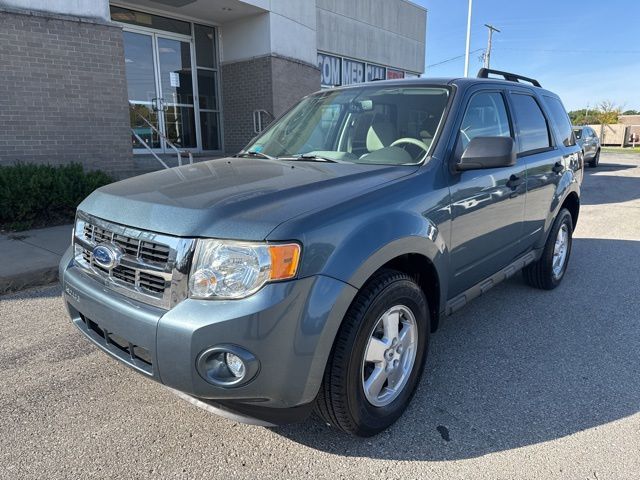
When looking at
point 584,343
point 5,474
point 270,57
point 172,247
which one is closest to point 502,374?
point 584,343

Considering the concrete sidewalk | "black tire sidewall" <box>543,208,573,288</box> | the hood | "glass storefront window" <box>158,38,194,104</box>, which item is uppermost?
"glass storefront window" <box>158,38,194,104</box>

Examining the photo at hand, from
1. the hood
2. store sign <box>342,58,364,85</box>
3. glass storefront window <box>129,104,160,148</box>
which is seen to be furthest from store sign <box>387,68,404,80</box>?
the hood

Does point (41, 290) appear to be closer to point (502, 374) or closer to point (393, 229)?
point (393, 229)

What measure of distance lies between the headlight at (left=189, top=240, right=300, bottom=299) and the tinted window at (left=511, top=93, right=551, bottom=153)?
270 cm

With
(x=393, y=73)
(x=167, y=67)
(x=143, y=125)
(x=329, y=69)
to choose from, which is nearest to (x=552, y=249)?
(x=143, y=125)

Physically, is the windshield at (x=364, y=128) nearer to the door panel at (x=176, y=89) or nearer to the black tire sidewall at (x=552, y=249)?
the black tire sidewall at (x=552, y=249)

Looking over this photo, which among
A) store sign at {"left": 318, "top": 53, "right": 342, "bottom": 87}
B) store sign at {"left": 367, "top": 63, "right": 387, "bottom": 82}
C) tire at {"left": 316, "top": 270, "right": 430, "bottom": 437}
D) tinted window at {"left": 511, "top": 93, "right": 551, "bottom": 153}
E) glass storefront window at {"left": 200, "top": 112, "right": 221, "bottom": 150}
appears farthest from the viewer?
store sign at {"left": 367, "top": 63, "right": 387, "bottom": 82}

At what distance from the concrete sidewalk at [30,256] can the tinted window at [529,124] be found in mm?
4628

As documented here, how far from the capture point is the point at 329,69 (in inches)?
622

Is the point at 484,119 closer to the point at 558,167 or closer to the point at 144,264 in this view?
the point at 558,167

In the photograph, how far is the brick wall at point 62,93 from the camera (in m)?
7.48

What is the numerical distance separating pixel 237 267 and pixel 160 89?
428 inches

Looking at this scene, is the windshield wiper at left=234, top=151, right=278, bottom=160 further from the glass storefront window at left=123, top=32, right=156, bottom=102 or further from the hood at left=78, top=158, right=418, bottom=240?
the glass storefront window at left=123, top=32, right=156, bottom=102

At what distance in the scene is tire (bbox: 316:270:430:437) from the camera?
2.17 m
